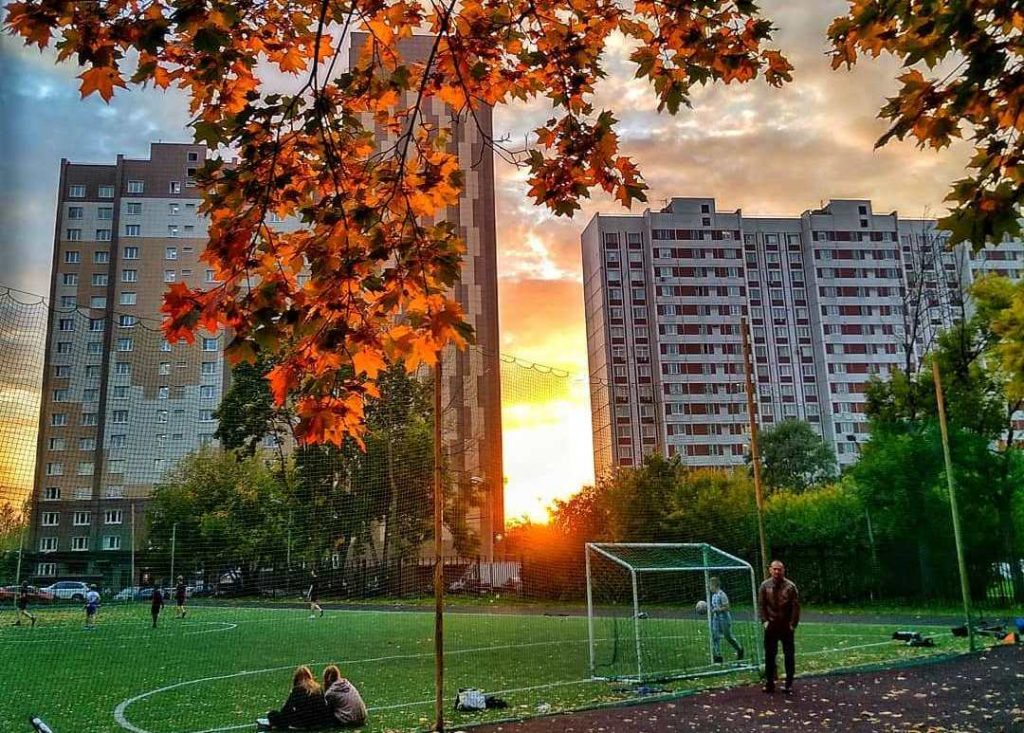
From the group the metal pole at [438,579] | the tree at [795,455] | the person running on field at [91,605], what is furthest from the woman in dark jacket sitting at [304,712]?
the tree at [795,455]

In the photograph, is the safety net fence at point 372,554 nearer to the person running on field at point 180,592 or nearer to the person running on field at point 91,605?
the person running on field at point 180,592

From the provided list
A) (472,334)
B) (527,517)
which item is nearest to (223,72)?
(472,334)

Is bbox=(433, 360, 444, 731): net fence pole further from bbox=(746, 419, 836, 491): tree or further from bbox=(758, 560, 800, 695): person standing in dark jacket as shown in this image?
bbox=(746, 419, 836, 491): tree

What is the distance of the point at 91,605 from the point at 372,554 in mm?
10343

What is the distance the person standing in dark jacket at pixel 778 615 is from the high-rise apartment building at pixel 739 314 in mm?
54810

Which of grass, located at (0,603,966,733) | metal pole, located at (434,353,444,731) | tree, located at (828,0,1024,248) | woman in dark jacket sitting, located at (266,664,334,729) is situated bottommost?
grass, located at (0,603,966,733)

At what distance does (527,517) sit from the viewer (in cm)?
2227

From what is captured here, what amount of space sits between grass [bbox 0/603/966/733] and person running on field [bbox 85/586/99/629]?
38cm

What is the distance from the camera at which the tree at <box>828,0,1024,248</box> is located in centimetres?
261

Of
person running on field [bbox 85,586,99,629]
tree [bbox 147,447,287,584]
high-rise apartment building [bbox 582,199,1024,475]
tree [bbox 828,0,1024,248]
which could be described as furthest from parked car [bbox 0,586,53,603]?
high-rise apartment building [bbox 582,199,1024,475]

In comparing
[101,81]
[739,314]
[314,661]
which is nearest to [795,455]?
[739,314]

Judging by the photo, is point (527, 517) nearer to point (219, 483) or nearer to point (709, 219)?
point (219, 483)

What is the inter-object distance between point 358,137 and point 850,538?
2273 centimetres

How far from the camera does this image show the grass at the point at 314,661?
883 centimetres
